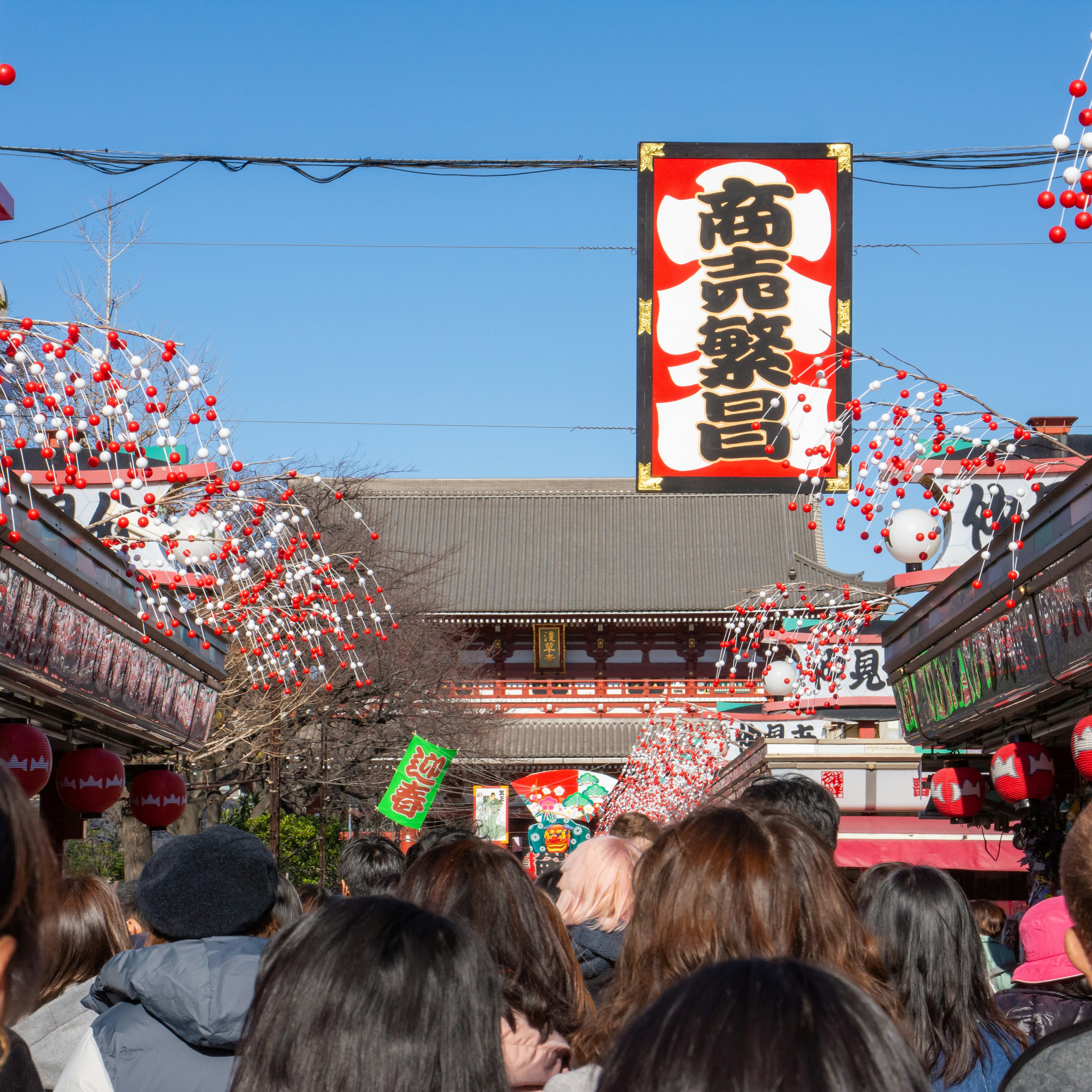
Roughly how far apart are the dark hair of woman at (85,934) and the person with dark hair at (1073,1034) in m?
2.85

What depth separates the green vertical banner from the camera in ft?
49.7

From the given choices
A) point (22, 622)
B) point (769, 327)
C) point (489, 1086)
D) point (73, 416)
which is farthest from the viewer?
point (769, 327)

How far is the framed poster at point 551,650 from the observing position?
28906 mm

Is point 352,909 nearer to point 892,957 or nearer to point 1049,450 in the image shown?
point 892,957

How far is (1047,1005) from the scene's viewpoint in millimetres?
3043

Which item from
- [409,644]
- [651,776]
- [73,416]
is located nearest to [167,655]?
[73,416]

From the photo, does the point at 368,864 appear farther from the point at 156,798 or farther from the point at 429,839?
the point at 156,798

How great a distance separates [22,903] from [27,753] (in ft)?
18.7

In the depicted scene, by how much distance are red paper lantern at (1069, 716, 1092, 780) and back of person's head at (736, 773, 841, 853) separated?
204 centimetres

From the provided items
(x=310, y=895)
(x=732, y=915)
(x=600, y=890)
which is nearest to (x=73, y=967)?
(x=600, y=890)

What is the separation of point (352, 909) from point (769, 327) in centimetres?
605

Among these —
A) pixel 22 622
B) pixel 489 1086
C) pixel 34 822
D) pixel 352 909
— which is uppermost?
pixel 22 622

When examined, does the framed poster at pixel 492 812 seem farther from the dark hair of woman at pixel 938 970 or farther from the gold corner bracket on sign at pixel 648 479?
the dark hair of woman at pixel 938 970

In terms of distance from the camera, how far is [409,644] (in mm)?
20359
